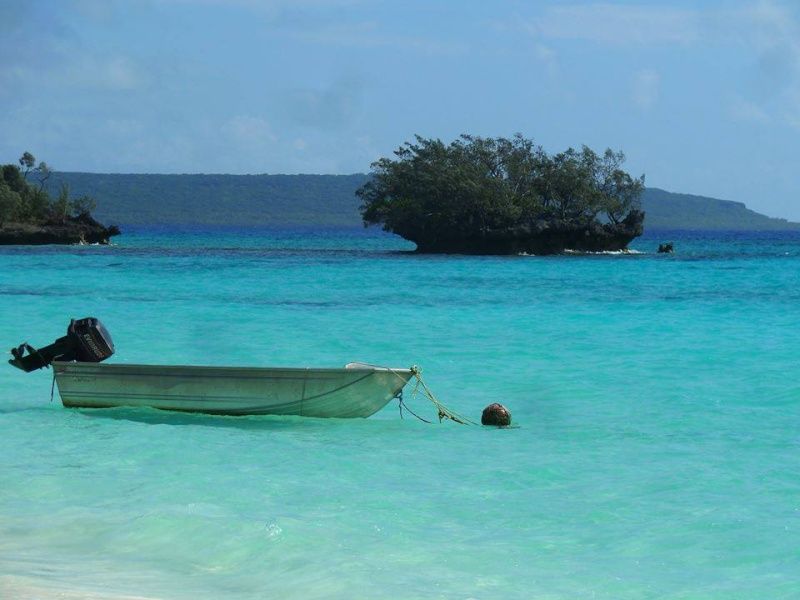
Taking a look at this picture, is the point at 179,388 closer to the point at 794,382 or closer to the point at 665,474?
the point at 665,474

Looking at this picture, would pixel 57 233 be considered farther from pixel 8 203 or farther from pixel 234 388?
pixel 234 388

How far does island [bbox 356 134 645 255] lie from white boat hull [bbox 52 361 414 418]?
2708 inches

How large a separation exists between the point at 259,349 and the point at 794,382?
11.5 metres

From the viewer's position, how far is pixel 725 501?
11352 millimetres

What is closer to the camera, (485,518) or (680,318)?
(485,518)

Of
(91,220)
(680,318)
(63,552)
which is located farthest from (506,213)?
(63,552)

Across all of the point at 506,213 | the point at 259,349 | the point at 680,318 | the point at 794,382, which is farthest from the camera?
the point at 506,213

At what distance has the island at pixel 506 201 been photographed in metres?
84.0

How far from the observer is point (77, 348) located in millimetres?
15328

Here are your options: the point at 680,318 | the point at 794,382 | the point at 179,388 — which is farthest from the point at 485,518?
the point at 680,318

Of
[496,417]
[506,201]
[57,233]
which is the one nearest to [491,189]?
[506,201]

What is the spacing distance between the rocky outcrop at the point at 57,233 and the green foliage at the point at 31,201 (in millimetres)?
1410

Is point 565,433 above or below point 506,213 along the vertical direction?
below

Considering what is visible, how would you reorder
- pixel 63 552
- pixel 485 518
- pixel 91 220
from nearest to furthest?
pixel 63 552 → pixel 485 518 → pixel 91 220
